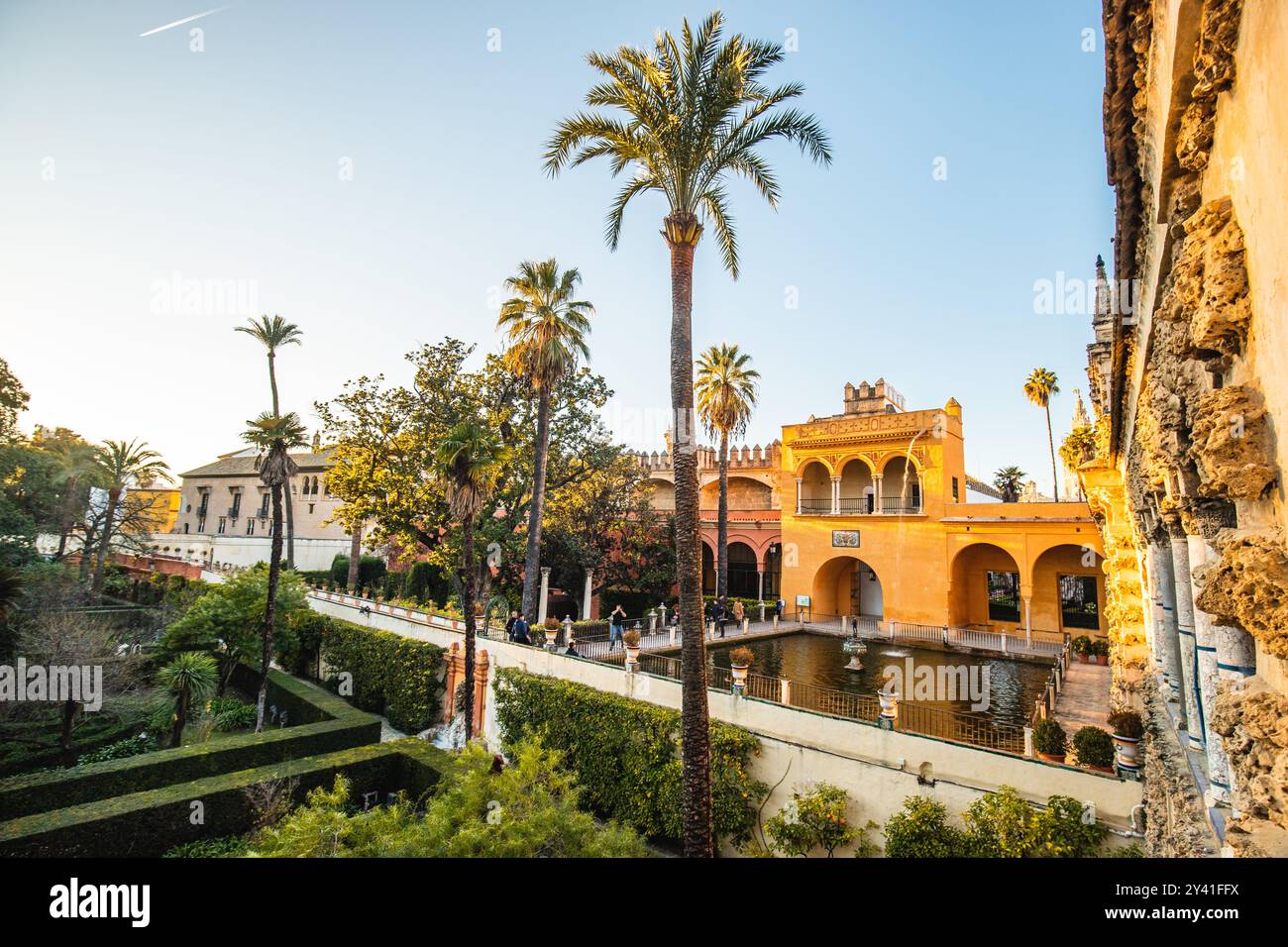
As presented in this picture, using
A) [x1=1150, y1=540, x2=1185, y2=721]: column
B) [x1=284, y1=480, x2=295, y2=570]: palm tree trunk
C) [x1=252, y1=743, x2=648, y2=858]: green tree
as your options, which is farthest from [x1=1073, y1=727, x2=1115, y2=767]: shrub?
[x1=284, y1=480, x2=295, y2=570]: palm tree trunk

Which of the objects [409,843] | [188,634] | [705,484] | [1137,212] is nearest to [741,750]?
[409,843]

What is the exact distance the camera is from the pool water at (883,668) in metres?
16.7

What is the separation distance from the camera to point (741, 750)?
11.7 m

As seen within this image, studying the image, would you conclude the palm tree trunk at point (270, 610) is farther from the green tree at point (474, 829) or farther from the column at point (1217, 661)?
the column at point (1217, 661)

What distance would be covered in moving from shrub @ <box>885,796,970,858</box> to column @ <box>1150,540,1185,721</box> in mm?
3584

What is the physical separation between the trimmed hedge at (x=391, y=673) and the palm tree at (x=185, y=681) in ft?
15.0

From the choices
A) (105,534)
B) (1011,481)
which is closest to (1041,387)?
(1011,481)

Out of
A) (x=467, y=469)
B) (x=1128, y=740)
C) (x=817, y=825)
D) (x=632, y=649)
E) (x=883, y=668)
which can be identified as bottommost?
(x=817, y=825)

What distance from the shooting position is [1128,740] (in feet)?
27.8

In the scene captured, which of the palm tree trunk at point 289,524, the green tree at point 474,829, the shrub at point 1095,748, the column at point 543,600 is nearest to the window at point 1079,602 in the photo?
the shrub at point 1095,748

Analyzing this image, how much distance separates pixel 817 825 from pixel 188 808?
12252 mm

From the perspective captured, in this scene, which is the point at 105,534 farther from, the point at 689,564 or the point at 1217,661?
the point at 1217,661
